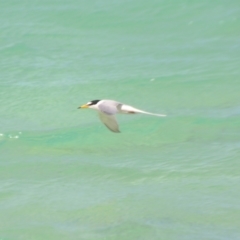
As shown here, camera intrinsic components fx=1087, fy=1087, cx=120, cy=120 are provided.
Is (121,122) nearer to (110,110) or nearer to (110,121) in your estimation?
(110,121)

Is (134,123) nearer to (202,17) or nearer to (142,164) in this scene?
(142,164)

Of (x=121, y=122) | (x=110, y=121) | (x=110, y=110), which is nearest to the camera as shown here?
(x=110, y=110)

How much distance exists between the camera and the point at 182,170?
788 cm

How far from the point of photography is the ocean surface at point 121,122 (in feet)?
22.9

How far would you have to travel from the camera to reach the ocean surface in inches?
275

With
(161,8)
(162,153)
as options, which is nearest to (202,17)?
(161,8)

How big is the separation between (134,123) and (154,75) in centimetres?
127

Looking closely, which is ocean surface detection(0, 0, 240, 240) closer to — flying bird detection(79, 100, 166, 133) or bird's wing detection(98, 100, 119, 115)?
flying bird detection(79, 100, 166, 133)

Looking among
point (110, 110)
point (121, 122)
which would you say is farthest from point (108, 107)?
point (121, 122)

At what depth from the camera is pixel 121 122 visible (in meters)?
Result: 9.27

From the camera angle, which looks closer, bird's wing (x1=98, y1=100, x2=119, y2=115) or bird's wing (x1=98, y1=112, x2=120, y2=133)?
bird's wing (x1=98, y1=100, x2=119, y2=115)

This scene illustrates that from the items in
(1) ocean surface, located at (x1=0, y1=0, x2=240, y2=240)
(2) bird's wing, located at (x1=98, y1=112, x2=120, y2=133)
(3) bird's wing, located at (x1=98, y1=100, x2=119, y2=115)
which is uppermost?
(3) bird's wing, located at (x1=98, y1=100, x2=119, y2=115)

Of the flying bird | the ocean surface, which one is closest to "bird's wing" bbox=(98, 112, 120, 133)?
the flying bird

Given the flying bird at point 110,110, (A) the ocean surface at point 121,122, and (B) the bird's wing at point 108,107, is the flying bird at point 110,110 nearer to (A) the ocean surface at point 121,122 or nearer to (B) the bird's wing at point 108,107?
(B) the bird's wing at point 108,107
